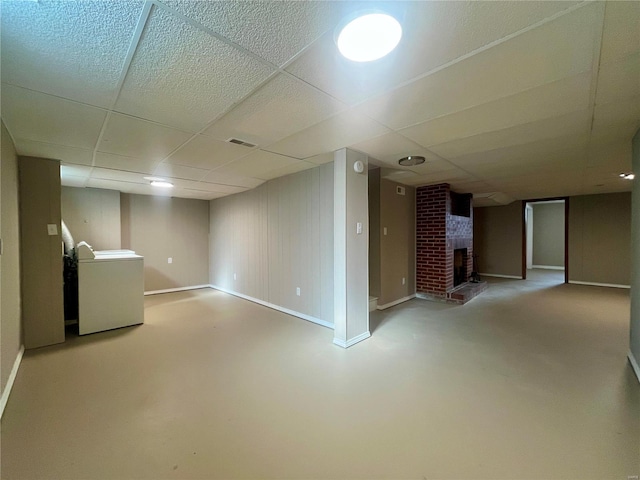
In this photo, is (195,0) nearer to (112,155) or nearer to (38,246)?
(112,155)

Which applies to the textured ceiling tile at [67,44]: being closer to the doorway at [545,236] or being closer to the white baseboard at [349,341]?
the white baseboard at [349,341]

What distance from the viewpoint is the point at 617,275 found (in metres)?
5.95

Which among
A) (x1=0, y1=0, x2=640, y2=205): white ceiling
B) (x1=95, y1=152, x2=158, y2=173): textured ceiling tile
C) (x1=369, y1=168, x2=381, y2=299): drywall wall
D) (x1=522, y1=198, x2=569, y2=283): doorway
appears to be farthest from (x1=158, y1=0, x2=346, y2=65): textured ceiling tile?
(x1=522, y1=198, x2=569, y2=283): doorway

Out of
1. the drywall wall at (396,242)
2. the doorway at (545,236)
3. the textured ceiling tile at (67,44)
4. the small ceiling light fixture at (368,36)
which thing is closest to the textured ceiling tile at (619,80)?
the small ceiling light fixture at (368,36)

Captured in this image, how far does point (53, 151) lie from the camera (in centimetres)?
278

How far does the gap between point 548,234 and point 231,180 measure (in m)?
10.9

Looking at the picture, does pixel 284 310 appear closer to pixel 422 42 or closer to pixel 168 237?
pixel 168 237

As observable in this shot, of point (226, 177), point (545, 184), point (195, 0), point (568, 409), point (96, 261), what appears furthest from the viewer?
point (545, 184)

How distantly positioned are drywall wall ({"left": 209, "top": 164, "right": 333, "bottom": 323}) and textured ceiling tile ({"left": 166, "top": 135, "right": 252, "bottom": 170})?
112cm

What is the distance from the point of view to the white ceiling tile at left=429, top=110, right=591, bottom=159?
212 centimetres

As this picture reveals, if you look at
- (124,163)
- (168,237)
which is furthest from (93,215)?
(124,163)

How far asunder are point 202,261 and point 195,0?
5.97m

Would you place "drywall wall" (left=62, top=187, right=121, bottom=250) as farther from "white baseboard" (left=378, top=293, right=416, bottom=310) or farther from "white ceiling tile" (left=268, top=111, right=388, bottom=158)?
"white baseboard" (left=378, top=293, right=416, bottom=310)

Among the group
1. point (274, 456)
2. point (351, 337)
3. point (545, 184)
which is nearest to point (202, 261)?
point (351, 337)
